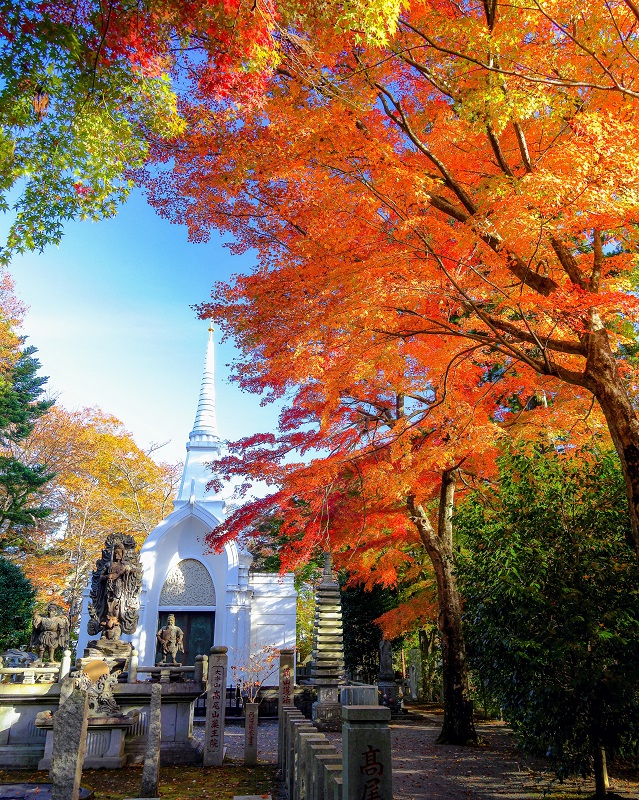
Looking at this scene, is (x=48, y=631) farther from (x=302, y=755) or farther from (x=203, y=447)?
(x=203, y=447)

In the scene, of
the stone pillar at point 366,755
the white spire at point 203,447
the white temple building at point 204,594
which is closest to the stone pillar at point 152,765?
the stone pillar at point 366,755

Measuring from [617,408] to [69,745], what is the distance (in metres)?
7.43

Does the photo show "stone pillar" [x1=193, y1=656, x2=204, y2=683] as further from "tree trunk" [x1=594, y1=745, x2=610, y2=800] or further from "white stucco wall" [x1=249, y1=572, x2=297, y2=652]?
"white stucco wall" [x1=249, y1=572, x2=297, y2=652]

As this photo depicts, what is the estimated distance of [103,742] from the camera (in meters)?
12.0

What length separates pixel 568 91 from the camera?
755 cm

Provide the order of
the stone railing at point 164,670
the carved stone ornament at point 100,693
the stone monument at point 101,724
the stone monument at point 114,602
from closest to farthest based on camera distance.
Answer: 1. the stone monument at point 101,724
2. the carved stone ornament at point 100,693
3. the stone railing at point 164,670
4. the stone monument at point 114,602

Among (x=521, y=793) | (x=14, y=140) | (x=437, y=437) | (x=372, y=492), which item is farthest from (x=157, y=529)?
(x=14, y=140)

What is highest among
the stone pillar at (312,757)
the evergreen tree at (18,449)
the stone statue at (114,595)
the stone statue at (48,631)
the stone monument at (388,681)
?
the evergreen tree at (18,449)

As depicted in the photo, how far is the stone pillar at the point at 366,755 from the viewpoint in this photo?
4.10 metres

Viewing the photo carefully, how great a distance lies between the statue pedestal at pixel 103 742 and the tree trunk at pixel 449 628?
7.15 meters

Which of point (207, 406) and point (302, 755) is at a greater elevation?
point (207, 406)

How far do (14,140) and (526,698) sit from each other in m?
10.1

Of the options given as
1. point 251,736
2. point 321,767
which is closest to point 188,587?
point 251,736

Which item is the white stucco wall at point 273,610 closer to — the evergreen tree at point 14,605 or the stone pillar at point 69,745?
the evergreen tree at point 14,605
